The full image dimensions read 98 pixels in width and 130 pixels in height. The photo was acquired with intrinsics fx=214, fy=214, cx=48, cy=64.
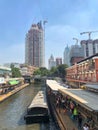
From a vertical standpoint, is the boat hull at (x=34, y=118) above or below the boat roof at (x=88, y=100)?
below

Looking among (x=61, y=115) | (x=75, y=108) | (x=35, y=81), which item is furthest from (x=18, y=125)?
(x=35, y=81)

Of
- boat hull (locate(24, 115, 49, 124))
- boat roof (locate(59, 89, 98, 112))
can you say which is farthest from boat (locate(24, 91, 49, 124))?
boat roof (locate(59, 89, 98, 112))

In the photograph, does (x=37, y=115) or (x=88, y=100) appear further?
(x=37, y=115)

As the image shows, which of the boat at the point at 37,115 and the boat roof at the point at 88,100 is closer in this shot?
the boat roof at the point at 88,100

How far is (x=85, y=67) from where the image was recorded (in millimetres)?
75375

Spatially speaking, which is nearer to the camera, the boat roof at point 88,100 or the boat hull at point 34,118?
the boat roof at point 88,100

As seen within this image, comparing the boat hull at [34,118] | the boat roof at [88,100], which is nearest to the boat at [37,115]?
the boat hull at [34,118]

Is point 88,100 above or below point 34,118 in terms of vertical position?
above

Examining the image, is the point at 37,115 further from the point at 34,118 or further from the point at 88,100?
the point at 88,100

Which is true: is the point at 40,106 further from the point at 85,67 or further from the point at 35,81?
the point at 35,81

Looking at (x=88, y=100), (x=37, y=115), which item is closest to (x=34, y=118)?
(x=37, y=115)

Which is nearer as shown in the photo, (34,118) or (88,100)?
(88,100)

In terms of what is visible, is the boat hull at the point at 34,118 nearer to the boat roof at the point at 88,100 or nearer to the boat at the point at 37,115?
the boat at the point at 37,115

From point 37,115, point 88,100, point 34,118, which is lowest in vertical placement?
point 34,118
